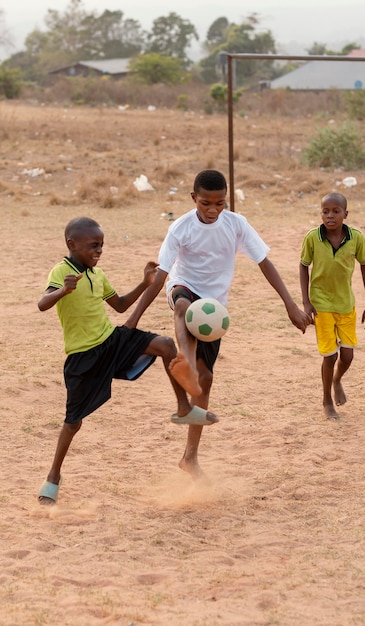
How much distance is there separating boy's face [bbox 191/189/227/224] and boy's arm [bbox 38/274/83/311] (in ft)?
2.38

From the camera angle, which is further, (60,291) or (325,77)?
(325,77)

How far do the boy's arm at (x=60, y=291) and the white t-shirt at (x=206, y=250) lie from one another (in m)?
0.57

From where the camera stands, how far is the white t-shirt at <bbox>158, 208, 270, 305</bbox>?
457cm

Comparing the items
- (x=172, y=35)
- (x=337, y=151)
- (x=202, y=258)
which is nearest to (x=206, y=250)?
(x=202, y=258)

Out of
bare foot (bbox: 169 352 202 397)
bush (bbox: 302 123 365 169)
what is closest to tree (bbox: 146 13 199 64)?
bush (bbox: 302 123 365 169)

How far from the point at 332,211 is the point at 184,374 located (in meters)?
1.99

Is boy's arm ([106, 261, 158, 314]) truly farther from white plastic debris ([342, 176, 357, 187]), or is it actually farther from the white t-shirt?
white plastic debris ([342, 176, 357, 187])

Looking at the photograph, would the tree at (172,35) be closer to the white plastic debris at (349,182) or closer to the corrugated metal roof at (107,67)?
the corrugated metal roof at (107,67)

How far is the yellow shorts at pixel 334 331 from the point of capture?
5941mm

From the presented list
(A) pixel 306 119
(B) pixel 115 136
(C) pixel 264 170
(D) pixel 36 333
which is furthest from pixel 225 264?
(A) pixel 306 119

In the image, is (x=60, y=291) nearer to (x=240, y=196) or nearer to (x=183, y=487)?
(x=183, y=487)

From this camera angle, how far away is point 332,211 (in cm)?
567

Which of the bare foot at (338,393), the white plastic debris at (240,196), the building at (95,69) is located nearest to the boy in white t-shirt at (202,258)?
the bare foot at (338,393)

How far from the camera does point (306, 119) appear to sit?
29312mm
